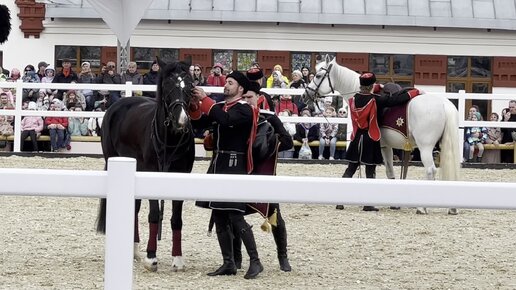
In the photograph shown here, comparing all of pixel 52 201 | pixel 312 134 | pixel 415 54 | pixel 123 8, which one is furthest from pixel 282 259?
pixel 415 54

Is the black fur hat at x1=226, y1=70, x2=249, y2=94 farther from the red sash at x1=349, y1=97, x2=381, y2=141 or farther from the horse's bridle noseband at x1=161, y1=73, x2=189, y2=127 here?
the red sash at x1=349, y1=97, x2=381, y2=141

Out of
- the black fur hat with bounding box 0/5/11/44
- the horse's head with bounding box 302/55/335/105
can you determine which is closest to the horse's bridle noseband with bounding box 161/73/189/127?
the black fur hat with bounding box 0/5/11/44

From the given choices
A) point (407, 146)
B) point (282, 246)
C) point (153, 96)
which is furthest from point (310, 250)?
point (153, 96)

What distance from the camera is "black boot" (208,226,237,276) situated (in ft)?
27.3

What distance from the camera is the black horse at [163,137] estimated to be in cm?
830

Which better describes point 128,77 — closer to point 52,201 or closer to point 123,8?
point 123,8

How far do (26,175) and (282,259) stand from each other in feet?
14.9

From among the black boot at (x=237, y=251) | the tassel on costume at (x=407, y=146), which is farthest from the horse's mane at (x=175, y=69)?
the tassel on costume at (x=407, y=146)

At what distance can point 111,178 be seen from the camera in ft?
14.4

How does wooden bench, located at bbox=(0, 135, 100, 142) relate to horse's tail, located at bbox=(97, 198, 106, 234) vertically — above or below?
above

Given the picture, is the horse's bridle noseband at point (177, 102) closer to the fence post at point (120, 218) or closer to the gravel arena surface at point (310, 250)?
the gravel arena surface at point (310, 250)

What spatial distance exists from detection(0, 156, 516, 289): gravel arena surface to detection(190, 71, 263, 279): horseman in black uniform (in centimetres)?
22

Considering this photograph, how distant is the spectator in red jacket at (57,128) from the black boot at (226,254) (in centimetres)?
1148

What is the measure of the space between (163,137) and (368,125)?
5.11 metres
